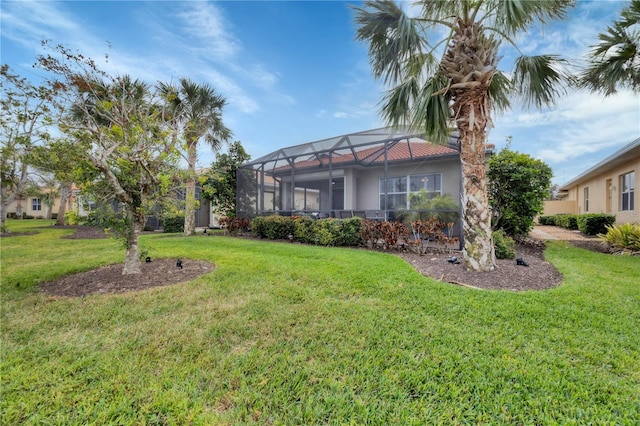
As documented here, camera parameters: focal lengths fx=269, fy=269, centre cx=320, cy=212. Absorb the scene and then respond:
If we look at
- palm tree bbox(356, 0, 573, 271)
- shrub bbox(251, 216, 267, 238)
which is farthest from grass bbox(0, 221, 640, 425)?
shrub bbox(251, 216, 267, 238)

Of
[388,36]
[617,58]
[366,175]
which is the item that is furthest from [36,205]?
[617,58]

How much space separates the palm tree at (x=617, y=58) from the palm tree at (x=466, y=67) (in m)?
4.17

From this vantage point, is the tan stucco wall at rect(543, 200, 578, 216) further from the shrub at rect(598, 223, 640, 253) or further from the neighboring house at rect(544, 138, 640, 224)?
the shrub at rect(598, 223, 640, 253)

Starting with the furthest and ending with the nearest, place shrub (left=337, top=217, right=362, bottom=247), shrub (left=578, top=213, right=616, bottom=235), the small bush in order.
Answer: the small bush, shrub (left=578, top=213, right=616, bottom=235), shrub (left=337, top=217, right=362, bottom=247)

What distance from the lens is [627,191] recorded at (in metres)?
12.0

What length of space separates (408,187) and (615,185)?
33.6 feet

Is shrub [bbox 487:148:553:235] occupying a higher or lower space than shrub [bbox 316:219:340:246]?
higher

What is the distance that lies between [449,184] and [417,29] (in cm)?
689

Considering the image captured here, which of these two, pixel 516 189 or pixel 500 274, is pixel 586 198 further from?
pixel 500 274

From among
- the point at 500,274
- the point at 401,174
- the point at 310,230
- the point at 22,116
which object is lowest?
the point at 500,274

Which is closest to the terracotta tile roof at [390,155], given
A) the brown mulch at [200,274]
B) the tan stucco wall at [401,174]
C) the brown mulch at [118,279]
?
the tan stucco wall at [401,174]

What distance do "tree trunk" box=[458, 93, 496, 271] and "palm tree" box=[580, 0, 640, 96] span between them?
6050mm

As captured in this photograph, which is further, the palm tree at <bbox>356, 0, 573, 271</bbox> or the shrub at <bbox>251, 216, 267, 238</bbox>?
the shrub at <bbox>251, 216, 267, 238</bbox>

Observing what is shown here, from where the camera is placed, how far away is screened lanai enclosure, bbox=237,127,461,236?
9.62 metres
